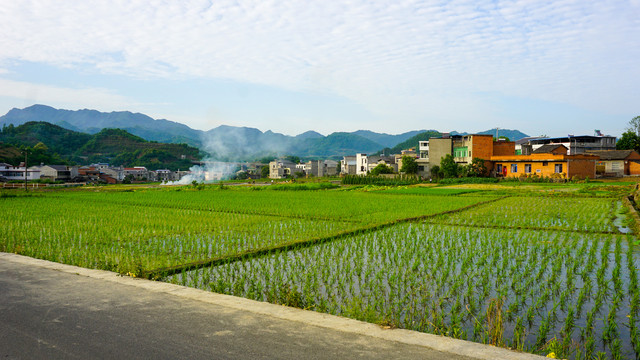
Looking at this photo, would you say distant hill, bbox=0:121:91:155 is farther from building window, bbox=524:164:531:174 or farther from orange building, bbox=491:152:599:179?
building window, bbox=524:164:531:174

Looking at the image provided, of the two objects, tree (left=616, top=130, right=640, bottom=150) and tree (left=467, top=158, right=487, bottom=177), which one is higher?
tree (left=616, top=130, right=640, bottom=150)

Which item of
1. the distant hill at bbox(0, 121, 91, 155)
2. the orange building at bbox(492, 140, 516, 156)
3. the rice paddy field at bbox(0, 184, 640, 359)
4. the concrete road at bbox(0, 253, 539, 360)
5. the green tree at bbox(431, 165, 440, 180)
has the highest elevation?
the distant hill at bbox(0, 121, 91, 155)

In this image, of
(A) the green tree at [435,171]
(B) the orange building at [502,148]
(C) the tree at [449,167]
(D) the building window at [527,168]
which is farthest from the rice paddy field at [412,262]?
(A) the green tree at [435,171]

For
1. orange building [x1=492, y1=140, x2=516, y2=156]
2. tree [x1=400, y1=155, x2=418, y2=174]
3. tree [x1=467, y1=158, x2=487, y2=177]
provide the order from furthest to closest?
tree [x1=400, y1=155, x2=418, y2=174] → orange building [x1=492, y1=140, x2=516, y2=156] → tree [x1=467, y1=158, x2=487, y2=177]

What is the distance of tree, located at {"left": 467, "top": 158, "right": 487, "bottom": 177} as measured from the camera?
39.0 meters

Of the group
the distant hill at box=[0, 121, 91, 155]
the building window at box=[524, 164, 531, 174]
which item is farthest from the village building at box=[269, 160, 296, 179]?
the building window at box=[524, 164, 531, 174]

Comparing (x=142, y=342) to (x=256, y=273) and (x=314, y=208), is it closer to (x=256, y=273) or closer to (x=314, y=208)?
(x=256, y=273)

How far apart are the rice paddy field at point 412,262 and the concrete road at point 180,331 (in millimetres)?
499

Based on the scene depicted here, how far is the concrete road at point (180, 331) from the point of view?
360 cm

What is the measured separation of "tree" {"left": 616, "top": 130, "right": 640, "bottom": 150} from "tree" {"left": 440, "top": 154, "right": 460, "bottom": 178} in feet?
78.0

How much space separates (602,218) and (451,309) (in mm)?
11599

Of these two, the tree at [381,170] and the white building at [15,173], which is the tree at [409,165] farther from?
the white building at [15,173]

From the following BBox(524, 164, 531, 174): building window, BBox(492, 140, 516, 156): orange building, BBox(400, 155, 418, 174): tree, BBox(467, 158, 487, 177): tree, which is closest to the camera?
BBox(524, 164, 531, 174): building window

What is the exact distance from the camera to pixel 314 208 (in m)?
18.4
